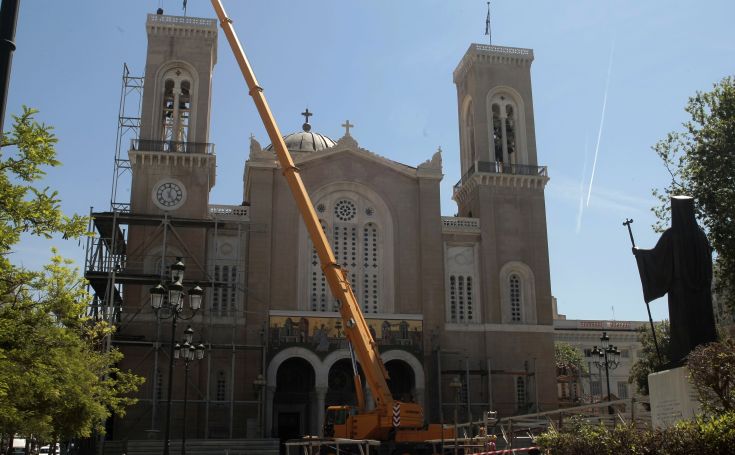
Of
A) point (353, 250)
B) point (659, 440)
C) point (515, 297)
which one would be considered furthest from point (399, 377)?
point (659, 440)

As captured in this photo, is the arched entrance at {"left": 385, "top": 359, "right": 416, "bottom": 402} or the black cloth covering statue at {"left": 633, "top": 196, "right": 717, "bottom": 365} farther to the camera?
the arched entrance at {"left": 385, "top": 359, "right": 416, "bottom": 402}

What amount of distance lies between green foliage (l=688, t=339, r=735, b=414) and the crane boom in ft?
43.4

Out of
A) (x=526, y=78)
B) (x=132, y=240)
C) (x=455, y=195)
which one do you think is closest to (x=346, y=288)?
(x=132, y=240)

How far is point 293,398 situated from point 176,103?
17.6 meters

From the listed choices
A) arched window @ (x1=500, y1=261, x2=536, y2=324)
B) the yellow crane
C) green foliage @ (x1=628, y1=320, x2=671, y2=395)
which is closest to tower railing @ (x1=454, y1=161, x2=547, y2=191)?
arched window @ (x1=500, y1=261, x2=536, y2=324)

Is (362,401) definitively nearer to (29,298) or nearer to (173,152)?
(29,298)

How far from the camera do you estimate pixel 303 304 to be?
41.4 m

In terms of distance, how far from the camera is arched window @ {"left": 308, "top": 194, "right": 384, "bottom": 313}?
42094 mm

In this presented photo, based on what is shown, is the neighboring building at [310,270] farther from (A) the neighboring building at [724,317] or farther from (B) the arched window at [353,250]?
(A) the neighboring building at [724,317]

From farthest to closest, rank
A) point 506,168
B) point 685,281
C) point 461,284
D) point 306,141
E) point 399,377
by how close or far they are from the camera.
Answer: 1. point 306,141
2. point 506,168
3. point 461,284
4. point 399,377
5. point 685,281

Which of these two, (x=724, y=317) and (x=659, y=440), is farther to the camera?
(x=724, y=317)

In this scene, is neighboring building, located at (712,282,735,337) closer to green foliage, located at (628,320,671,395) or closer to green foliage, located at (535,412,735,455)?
green foliage, located at (628,320,671,395)

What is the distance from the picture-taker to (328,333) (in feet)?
130

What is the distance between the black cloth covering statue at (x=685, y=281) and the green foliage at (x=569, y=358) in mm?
50052
